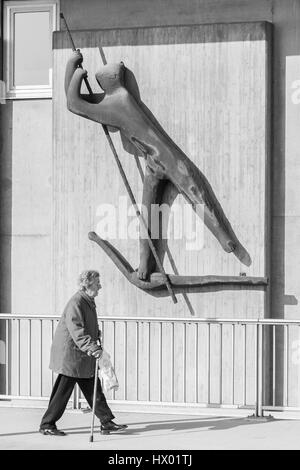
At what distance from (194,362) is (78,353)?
2.94 meters

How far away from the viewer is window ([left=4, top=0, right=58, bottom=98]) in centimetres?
1736

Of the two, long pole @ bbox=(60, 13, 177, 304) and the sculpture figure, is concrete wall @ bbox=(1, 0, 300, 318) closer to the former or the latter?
the sculpture figure

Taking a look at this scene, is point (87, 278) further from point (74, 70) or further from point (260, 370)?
point (74, 70)

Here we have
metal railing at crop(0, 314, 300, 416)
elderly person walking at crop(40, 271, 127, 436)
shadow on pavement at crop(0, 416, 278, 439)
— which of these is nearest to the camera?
elderly person walking at crop(40, 271, 127, 436)

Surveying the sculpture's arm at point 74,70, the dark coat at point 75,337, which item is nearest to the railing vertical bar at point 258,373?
the dark coat at point 75,337

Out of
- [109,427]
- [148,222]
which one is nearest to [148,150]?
[148,222]

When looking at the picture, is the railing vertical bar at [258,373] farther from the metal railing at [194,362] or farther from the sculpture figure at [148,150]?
the sculpture figure at [148,150]

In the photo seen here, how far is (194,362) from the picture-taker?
16.4 m

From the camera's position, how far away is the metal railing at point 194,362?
15984 millimetres

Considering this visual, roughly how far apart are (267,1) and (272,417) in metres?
5.06

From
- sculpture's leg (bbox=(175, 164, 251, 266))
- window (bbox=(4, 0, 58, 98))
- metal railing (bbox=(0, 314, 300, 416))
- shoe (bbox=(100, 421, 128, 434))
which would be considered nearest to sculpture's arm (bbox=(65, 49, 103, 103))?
window (bbox=(4, 0, 58, 98))

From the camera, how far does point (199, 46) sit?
16391 millimetres
